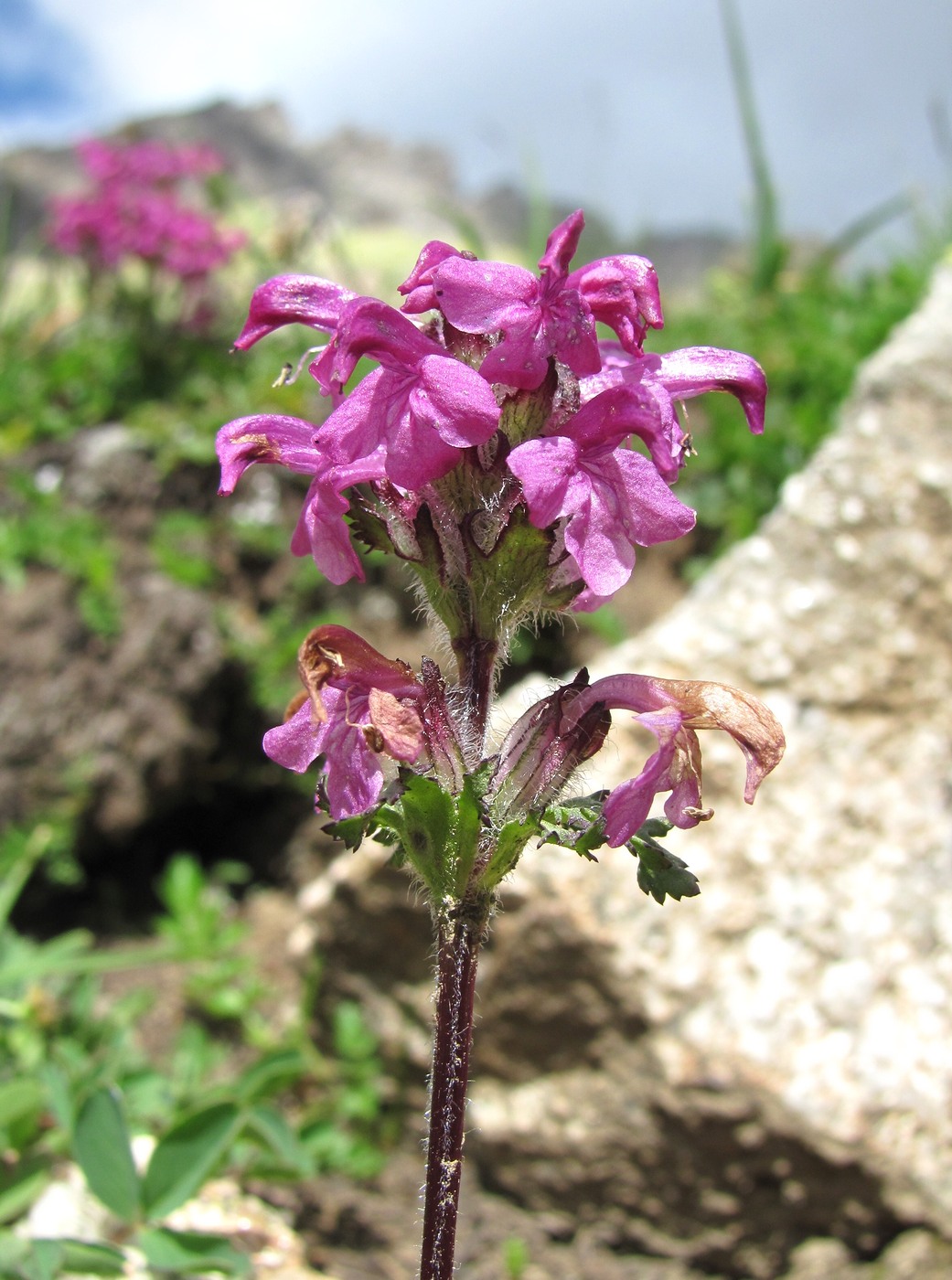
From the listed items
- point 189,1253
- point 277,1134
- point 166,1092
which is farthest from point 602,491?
point 166,1092

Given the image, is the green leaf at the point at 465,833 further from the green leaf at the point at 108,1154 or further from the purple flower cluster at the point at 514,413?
the green leaf at the point at 108,1154

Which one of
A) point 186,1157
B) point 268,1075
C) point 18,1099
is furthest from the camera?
point 268,1075

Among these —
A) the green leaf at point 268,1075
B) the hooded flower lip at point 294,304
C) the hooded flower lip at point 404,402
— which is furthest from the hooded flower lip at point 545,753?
the green leaf at point 268,1075

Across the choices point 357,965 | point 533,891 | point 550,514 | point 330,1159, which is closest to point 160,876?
point 357,965

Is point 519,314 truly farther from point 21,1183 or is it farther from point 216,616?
point 216,616

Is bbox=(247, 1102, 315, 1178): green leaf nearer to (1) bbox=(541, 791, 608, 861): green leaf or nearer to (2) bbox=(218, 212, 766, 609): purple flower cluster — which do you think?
(1) bbox=(541, 791, 608, 861): green leaf

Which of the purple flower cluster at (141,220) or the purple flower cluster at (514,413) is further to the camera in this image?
the purple flower cluster at (141,220)

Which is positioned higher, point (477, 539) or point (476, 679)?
point (477, 539)
